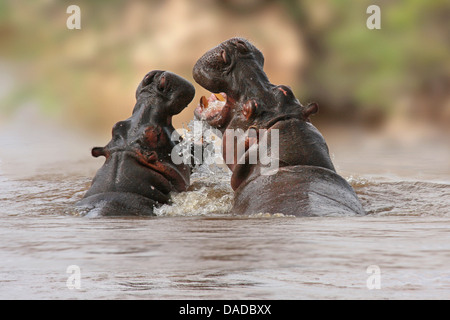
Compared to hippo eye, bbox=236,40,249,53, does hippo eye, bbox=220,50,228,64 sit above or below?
below

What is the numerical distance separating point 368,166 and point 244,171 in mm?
3431

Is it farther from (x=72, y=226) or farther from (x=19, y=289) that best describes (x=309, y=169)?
(x=19, y=289)

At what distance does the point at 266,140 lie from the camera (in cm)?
493

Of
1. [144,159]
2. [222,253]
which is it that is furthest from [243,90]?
[222,253]

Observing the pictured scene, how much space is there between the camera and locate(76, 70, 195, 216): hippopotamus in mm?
5070

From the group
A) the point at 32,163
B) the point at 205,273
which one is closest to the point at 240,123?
the point at 205,273

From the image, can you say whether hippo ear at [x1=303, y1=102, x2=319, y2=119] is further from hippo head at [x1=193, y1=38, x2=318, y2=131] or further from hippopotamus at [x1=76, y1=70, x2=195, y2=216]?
hippopotamus at [x1=76, y1=70, x2=195, y2=216]

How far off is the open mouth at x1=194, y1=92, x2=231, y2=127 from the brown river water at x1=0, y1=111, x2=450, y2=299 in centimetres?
47

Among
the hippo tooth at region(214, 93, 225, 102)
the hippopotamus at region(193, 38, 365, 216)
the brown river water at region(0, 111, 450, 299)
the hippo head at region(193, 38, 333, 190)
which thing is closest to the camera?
the brown river water at region(0, 111, 450, 299)

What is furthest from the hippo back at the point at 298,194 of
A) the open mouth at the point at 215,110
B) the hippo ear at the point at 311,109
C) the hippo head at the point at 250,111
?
the open mouth at the point at 215,110

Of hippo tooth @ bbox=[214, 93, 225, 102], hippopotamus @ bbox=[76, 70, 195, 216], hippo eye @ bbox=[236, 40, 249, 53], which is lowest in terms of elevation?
hippopotamus @ bbox=[76, 70, 195, 216]

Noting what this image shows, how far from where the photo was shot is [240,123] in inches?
201

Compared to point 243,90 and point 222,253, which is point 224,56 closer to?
point 243,90

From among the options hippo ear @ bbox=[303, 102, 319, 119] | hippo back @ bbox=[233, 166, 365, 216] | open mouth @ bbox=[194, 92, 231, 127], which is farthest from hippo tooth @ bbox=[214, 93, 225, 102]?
hippo back @ bbox=[233, 166, 365, 216]
